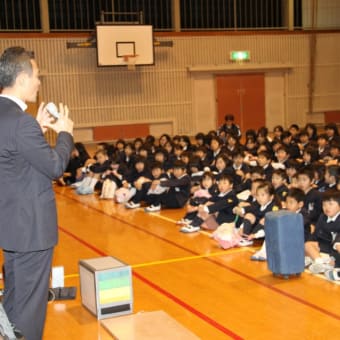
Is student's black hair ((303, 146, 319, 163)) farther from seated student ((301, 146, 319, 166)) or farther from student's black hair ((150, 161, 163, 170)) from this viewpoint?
student's black hair ((150, 161, 163, 170))

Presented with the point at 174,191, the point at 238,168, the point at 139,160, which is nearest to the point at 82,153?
the point at 139,160

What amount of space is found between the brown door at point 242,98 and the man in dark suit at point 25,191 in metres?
19.1

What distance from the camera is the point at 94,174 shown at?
12344 millimetres

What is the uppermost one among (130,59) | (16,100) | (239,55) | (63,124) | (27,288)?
(239,55)

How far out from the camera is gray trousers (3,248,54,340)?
3.11 metres

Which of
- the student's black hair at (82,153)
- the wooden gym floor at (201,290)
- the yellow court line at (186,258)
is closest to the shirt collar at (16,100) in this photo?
the wooden gym floor at (201,290)

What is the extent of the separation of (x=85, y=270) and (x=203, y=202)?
3.78 m

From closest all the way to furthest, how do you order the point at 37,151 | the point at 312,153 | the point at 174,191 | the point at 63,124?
the point at 37,151, the point at 63,124, the point at 174,191, the point at 312,153

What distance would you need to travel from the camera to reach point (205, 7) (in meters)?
21.2

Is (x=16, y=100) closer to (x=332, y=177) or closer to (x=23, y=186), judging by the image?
(x=23, y=186)

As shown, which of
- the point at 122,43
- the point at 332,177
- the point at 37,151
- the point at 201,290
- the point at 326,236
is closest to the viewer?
the point at 37,151

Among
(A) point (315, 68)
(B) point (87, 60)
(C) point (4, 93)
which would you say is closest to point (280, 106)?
(A) point (315, 68)

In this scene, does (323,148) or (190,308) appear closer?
(190,308)

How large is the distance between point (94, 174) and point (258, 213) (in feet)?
18.6
